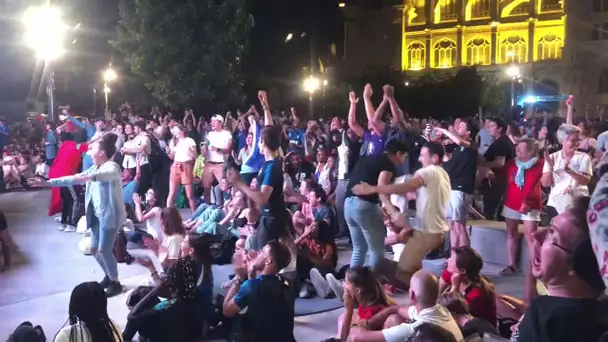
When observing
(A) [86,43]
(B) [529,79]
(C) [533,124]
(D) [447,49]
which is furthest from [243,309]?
(D) [447,49]

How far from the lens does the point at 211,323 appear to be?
554 cm

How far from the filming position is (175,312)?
4.80 metres

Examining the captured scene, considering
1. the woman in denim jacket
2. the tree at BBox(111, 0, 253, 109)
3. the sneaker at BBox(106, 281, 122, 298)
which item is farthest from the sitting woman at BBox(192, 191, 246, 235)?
the tree at BBox(111, 0, 253, 109)

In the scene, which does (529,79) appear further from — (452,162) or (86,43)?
(452,162)

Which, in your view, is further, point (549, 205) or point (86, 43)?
point (86, 43)

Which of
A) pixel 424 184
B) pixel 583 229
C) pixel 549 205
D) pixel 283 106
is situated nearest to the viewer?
pixel 583 229

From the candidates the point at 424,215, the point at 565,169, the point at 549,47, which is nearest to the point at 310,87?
the point at 565,169

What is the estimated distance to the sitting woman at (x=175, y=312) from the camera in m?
4.81

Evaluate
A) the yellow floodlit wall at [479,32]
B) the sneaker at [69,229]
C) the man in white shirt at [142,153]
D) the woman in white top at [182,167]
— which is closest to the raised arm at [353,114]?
the woman in white top at [182,167]

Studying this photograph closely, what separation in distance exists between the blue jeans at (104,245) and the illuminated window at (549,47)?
6681 centimetres

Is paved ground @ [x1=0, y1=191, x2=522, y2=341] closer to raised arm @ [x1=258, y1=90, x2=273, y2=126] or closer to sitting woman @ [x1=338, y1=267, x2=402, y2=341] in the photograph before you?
sitting woman @ [x1=338, y1=267, x2=402, y2=341]

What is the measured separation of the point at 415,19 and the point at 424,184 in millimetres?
72797

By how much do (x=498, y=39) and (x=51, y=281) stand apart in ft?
228

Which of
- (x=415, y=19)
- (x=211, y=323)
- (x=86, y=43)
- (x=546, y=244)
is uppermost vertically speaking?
(x=415, y=19)
